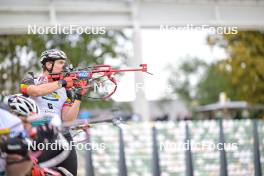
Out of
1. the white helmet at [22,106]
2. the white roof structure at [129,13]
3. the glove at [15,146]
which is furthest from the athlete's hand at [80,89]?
the white roof structure at [129,13]

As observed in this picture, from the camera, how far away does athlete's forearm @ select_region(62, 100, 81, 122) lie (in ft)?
19.0

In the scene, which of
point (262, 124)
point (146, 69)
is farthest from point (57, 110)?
point (262, 124)

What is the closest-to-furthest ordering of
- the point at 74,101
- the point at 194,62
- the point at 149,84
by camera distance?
the point at 74,101 < the point at 149,84 < the point at 194,62

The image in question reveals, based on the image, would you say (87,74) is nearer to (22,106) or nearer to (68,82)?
(68,82)

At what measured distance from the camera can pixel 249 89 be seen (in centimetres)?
1819

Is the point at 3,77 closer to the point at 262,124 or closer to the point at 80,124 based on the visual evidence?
the point at 262,124

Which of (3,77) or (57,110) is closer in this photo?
(57,110)

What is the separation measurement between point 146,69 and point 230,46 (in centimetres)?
1191

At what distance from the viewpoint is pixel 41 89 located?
5.37 m

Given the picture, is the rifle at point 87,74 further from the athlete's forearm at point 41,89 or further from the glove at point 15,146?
the glove at point 15,146

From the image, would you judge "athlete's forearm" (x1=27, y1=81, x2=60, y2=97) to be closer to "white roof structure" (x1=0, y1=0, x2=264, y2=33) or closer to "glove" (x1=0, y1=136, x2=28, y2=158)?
"glove" (x1=0, y1=136, x2=28, y2=158)

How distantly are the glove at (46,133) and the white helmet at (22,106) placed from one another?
0.70ft

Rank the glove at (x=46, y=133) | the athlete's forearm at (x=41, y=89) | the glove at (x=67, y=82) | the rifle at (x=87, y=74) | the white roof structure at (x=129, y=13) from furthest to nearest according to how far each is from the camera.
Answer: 1. the white roof structure at (x=129, y=13)
2. the rifle at (x=87, y=74)
3. the glove at (x=67, y=82)
4. the athlete's forearm at (x=41, y=89)
5. the glove at (x=46, y=133)

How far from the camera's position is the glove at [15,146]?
425 centimetres
